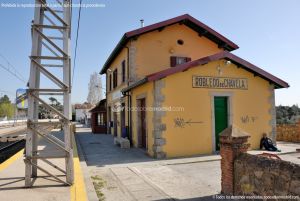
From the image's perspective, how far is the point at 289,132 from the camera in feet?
56.7

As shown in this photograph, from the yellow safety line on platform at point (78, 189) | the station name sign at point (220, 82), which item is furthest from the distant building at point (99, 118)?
the yellow safety line on platform at point (78, 189)

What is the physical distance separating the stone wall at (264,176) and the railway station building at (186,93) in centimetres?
528

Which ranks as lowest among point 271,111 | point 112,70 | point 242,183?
point 242,183

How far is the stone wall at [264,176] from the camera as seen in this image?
13.5ft

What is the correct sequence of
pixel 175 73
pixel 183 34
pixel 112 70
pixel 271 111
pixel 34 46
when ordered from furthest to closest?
pixel 112 70, pixel 183 34, pixel 271 111, pixel 175 73, pixel 34 46

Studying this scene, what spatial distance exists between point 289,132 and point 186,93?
1012 cm

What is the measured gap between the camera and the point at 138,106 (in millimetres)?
13438

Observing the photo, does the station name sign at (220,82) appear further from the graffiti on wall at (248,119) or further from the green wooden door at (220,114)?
the graffiti on wall at (248,119)

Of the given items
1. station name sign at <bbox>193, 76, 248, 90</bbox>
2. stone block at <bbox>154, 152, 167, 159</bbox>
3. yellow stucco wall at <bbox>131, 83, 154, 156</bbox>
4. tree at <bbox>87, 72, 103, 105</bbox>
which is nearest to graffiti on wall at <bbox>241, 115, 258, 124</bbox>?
station name sign at <bbox>193, 76, 248, 90</bbox>

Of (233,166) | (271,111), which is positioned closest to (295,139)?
(271,111)

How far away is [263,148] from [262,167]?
826 cm

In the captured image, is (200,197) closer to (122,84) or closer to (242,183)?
(242,183)

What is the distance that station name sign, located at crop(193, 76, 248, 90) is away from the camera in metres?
11.4

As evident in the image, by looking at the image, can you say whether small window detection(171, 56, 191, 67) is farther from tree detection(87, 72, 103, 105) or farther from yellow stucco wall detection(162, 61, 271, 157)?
tree detection(87, 72, 103, 105)
